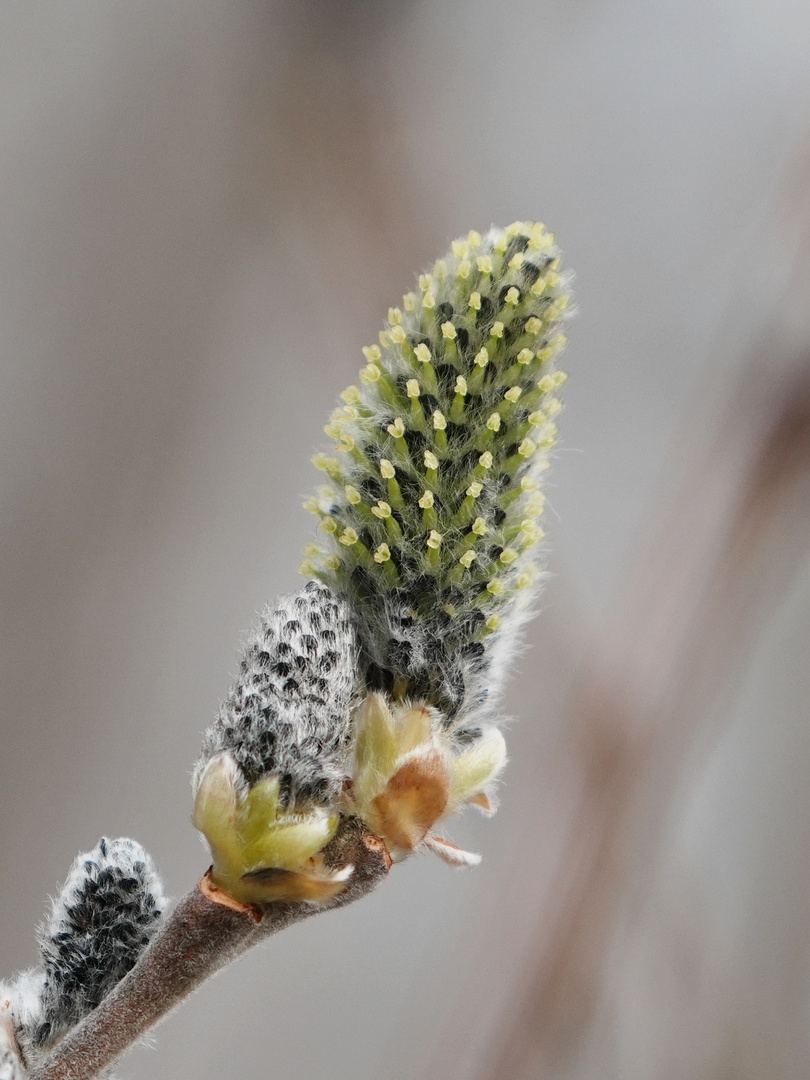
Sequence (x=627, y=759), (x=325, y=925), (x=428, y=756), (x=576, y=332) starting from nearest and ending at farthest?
(x=428, y=756) → (x=627, y=759) → (x=325, y=925) → (x=576, y=332)

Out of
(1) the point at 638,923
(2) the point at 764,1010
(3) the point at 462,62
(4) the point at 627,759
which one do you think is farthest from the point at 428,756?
(3) the point at 462,62

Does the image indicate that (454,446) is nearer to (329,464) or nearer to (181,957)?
(329,464)

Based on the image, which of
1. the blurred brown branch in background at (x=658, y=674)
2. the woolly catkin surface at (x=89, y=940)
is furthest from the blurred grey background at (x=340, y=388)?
the woolly catkin surface at (x=89, y=940)

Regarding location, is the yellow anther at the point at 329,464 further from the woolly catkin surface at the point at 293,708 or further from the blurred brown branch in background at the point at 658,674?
the blurred brown branch in background at the point at 658,674

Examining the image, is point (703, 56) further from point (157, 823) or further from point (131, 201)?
point (157, 823)

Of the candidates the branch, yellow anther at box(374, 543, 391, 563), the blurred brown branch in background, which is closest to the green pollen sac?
yellow anther at box(374, 543, 391, 563)

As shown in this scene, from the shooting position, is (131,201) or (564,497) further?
(564,497)

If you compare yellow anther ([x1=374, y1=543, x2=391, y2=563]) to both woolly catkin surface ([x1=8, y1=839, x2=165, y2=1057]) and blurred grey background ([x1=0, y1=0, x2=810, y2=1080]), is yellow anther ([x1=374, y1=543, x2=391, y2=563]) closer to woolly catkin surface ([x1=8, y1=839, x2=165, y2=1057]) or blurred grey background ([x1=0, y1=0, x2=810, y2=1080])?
woolly catkin surface ([x1=8, y1=839, x2=165, y2=1057])
